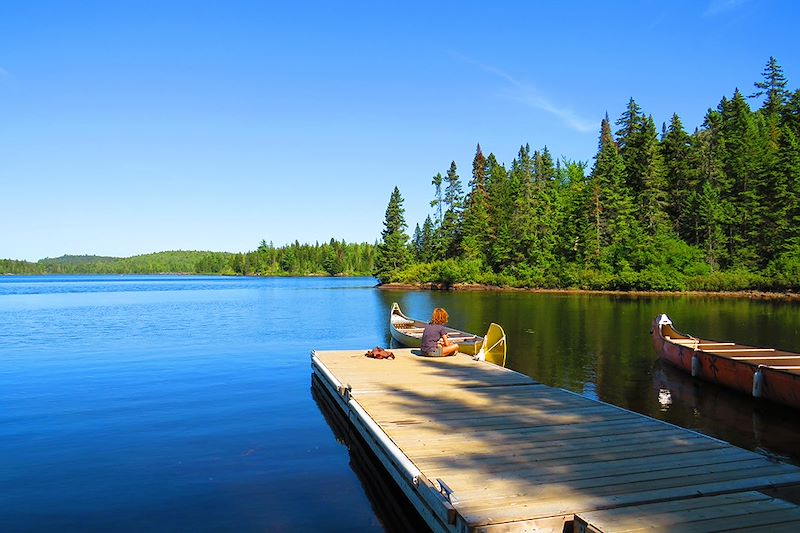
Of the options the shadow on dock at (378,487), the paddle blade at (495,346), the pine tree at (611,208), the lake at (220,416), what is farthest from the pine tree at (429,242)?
the shadow on dock at (378,487)

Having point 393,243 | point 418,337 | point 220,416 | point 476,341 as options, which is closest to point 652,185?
point 393,243

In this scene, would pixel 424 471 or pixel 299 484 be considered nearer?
pixel 424 471

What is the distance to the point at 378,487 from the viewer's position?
10.3 metres

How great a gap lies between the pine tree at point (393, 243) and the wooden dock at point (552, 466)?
9544 cm

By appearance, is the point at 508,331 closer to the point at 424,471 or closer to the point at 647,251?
the point at 424,471

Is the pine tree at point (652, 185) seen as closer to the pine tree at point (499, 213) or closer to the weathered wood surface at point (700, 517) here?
the pine tree at point (499, 213)

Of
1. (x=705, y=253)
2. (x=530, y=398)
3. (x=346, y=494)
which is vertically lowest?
(x=346, y=494)

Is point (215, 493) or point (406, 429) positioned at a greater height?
point (406, 429)

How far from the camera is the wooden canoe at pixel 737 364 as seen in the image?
1532cm

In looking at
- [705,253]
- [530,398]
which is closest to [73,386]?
[530,398]

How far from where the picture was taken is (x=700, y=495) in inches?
269

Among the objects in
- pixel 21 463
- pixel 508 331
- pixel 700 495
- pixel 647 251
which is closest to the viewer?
pixel 700 495

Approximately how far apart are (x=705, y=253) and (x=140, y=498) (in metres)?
83.5

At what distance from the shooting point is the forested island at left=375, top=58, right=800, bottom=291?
74.1m
